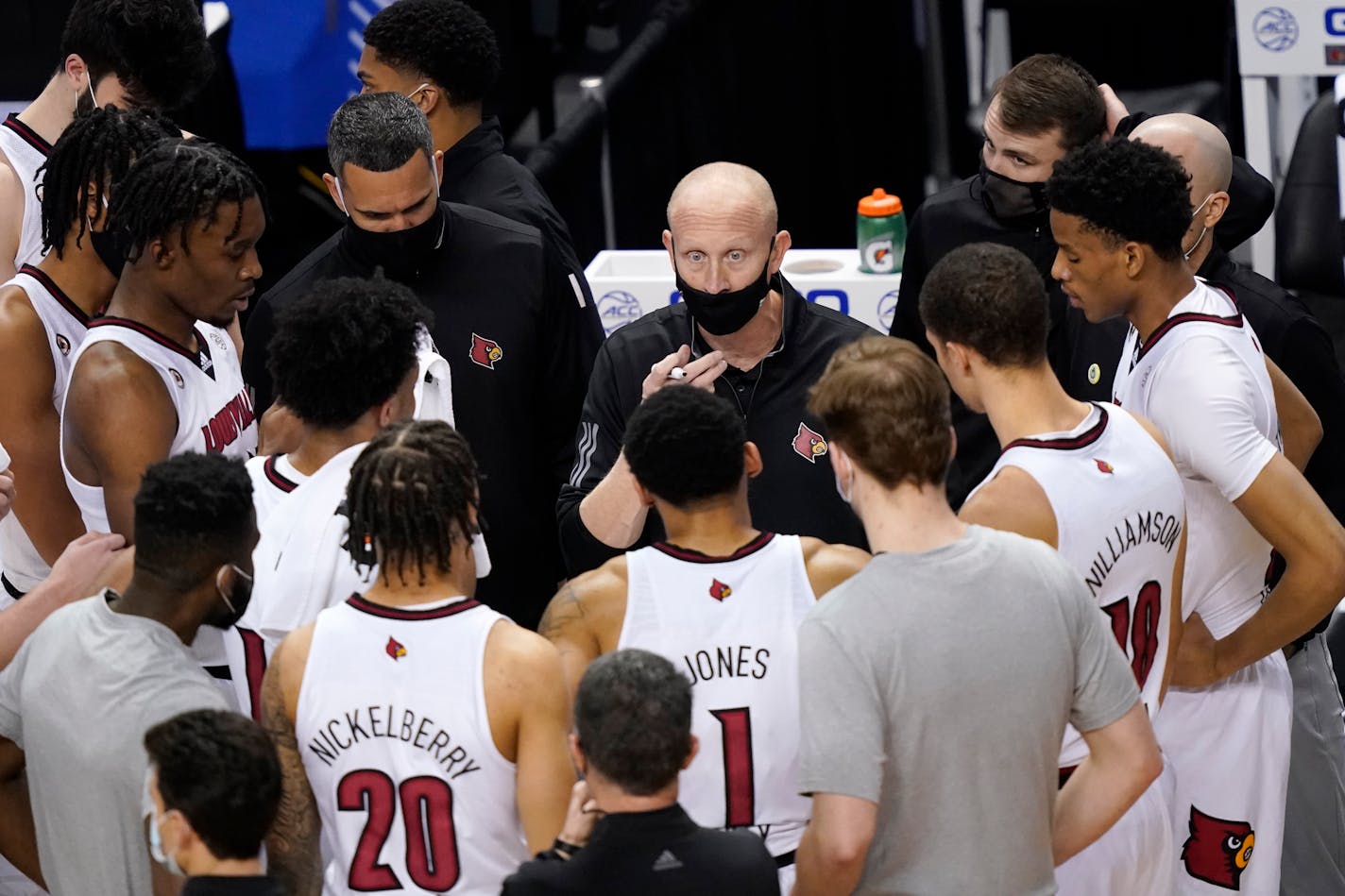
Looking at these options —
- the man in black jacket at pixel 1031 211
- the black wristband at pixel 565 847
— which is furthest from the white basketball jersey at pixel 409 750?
the man in black jacket at pixel 1031 211

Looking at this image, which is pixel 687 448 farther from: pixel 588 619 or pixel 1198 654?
pixel 1198 654

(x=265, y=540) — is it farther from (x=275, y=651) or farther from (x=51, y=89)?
(x=51, y=89)

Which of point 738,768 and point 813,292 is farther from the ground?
point 738,768

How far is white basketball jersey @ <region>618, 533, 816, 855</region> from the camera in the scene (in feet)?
9.27

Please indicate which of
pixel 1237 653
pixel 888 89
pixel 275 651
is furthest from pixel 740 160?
pixel 275 651

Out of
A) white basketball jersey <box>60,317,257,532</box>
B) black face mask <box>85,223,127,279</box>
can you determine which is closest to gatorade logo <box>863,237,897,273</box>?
white basketball jersey <box>60,317,257,532</box>

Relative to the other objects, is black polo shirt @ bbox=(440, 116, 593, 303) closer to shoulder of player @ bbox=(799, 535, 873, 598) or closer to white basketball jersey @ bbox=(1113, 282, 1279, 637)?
white basketball jersey @ bbox=(1113, 282, 1279, 637)

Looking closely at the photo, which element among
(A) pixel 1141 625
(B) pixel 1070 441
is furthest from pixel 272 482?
(A) pixel 1141 625

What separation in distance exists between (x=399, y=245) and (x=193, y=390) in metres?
0.67

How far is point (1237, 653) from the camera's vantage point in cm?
348

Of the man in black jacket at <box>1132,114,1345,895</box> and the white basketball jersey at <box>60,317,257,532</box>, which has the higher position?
the white basketball jersey at <box>60,317,257,532</box>

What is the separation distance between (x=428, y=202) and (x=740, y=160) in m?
4.27

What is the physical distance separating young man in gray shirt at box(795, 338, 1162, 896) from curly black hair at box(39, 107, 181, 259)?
1832mm

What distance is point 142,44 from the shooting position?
452cm
